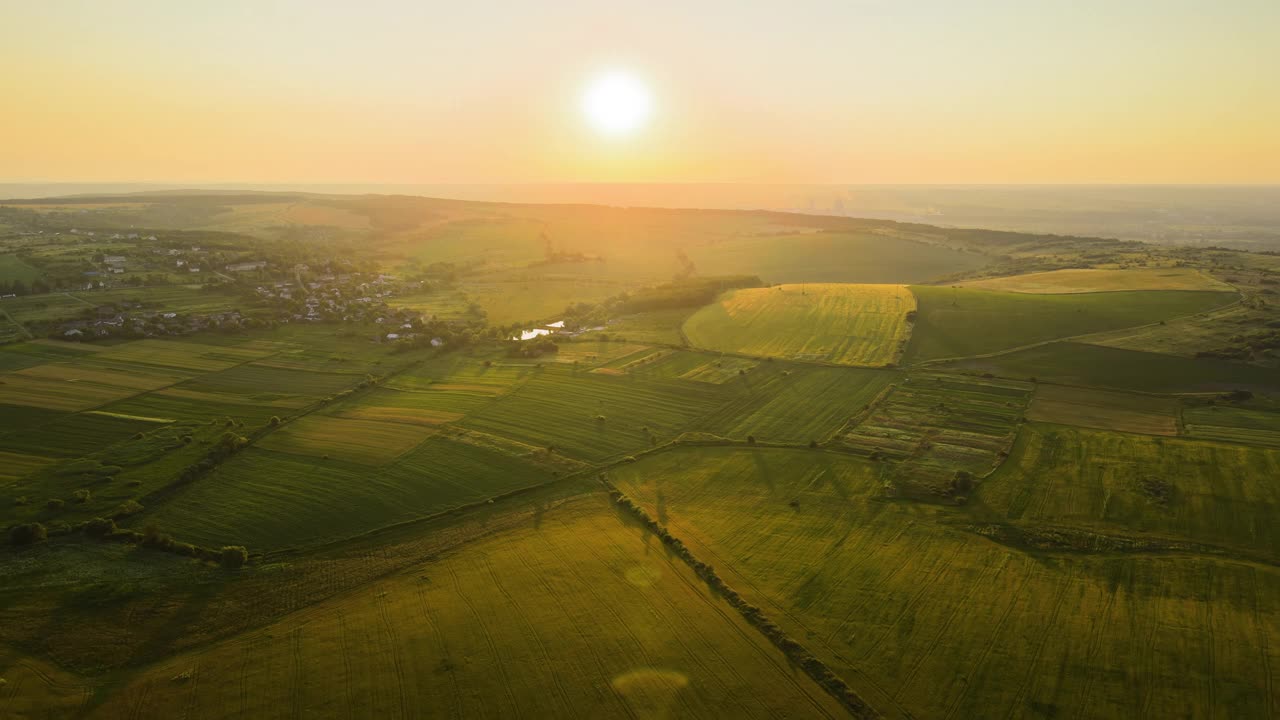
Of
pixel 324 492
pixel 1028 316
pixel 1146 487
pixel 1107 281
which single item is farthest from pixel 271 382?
pixel 1107 281

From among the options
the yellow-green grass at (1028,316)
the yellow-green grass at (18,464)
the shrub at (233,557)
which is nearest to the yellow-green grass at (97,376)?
the yellow-green grass at (18,464)

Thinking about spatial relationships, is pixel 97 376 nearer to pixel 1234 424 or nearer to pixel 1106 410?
pixel 1106 410

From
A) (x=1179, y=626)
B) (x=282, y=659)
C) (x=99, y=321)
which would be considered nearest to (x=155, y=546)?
(x=282, y=659)

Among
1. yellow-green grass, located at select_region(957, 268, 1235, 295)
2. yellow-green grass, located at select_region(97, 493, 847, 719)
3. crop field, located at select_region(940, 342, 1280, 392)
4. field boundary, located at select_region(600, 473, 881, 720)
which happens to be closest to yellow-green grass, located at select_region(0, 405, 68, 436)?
yellow-green grass, located at select_region(97, 493, 847, 719)

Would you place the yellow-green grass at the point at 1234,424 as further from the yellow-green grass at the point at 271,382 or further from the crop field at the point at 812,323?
the yellow-green grass at the point at 271,382

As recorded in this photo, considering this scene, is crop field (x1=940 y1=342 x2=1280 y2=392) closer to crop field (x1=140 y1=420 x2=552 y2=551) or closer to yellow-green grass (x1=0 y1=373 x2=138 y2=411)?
crop field (x1=140 y1=420 x2=552 y2=551)

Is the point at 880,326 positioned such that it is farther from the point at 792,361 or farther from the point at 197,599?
the point at 197,599
